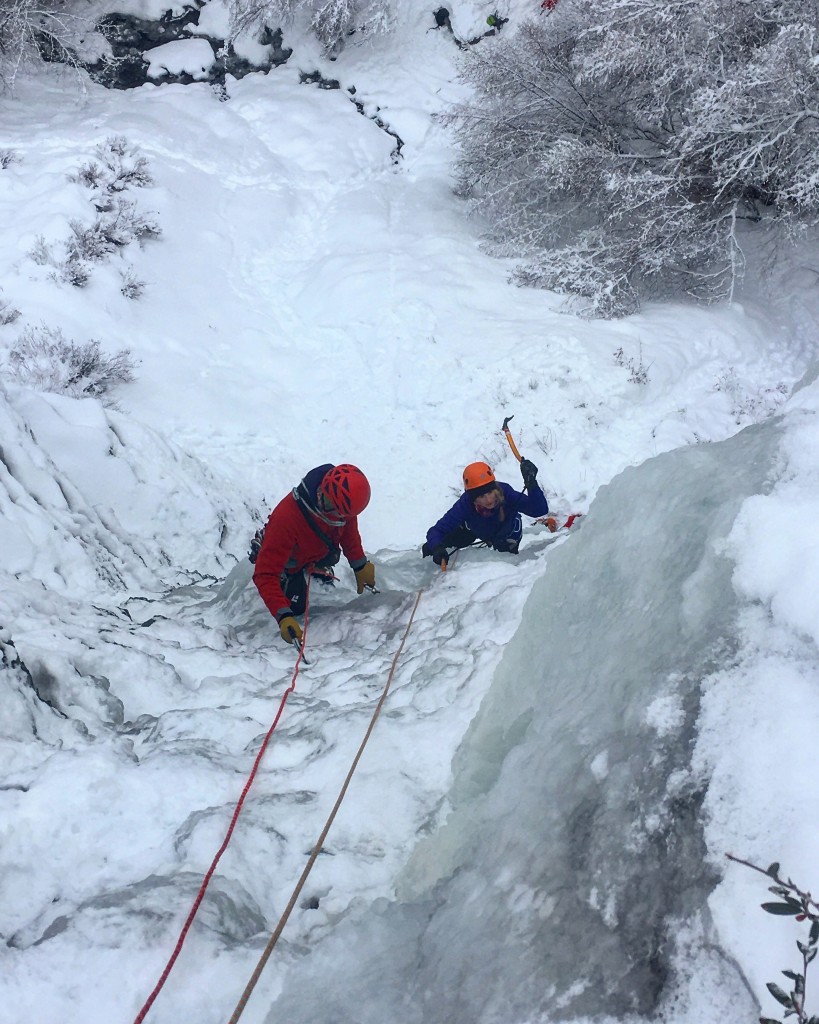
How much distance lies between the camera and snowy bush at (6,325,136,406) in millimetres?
6855

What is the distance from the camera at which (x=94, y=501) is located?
18.0 ft

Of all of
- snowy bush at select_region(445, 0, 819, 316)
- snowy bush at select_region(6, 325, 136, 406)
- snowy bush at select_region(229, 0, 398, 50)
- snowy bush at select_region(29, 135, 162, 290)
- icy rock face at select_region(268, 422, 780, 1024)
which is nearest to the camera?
icy rock face at select_region(268, 422, 780, 1024)

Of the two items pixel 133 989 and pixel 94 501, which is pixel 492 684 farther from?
pixel 94 501


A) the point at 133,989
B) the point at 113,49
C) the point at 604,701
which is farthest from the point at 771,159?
the point at 113,49

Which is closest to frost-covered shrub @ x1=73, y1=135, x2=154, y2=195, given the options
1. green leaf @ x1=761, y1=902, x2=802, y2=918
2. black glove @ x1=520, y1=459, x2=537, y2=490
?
black glove @ x1=520, y1=459, x2=537, y2=490

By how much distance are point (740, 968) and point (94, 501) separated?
5.18 metres

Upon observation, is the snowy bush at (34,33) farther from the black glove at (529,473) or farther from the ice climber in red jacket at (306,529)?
the black glove at (529,473)

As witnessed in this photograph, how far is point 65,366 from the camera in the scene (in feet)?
23.4

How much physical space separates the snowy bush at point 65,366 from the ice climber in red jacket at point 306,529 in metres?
3.42

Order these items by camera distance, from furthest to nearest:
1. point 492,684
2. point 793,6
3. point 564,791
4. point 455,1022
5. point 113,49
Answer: point 113,49
point 793,6
point 492,684
point 564,791
point 455,1022

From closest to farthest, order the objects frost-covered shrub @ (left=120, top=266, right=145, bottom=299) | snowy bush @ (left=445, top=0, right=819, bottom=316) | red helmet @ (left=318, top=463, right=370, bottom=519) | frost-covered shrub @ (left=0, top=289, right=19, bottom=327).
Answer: red helmet @ (left=318, top=463, right=370, bottom=519), frost-covered shrub @ (left=0, top=289, right=19, bottom=327), snowy bush @ (left=445, top=0, right=819, bottom=316), frost-covered shrub @ (left=120, top=266, right=145, bottom=299)

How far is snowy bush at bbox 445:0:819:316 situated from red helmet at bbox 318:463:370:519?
5441 mm

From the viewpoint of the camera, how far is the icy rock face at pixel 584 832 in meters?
1.98

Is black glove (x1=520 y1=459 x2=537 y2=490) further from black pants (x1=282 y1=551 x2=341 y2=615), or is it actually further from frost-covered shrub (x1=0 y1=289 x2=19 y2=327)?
frost-covered shrub (x1=0 y1=289 x2=19 y2=327)
